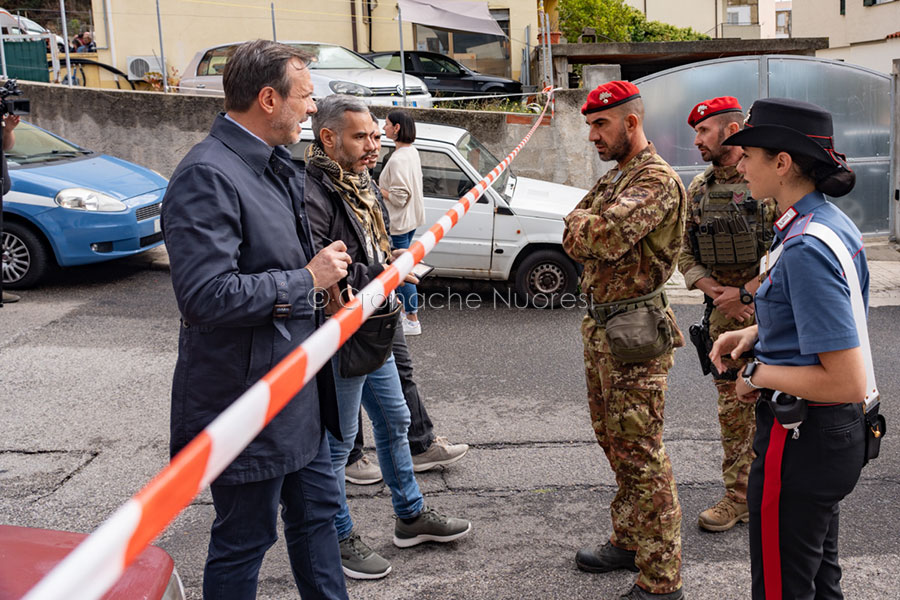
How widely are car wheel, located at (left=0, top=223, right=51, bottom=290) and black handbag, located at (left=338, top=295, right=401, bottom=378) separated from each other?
6443 mm

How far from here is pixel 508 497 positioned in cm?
446

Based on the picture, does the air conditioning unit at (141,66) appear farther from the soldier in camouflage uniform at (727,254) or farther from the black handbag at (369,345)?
the black handbag at (369,345)

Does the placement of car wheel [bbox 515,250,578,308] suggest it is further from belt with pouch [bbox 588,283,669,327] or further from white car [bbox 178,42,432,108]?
white car [bbox 178,42,432,108]

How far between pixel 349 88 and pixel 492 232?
263 inches

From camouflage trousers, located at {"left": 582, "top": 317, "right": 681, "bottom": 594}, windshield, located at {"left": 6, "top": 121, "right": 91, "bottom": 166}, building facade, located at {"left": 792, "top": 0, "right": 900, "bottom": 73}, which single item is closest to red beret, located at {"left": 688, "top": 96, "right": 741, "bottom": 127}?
camouflage trousers, located at {"left": 582, "top": 317, "right": 681, "bottom": 594}

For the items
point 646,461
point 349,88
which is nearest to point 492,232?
point 646,461

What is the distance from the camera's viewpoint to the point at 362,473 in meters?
4.65

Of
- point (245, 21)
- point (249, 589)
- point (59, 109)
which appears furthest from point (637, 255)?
point (245, 21)

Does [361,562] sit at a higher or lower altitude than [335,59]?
lower

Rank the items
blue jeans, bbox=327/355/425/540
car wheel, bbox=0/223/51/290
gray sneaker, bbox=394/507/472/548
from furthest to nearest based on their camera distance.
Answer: car wheel, bbox=0/223/51/290 < gray sneaker, bbox=394/507/472/548 < blue jeans, bbox=327/355/425/540

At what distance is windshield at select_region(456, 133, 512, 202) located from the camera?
8.69 meters

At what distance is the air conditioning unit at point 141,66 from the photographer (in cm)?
2003

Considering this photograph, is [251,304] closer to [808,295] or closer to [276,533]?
[276,533]

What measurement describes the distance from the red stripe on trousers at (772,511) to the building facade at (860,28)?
22425mm
